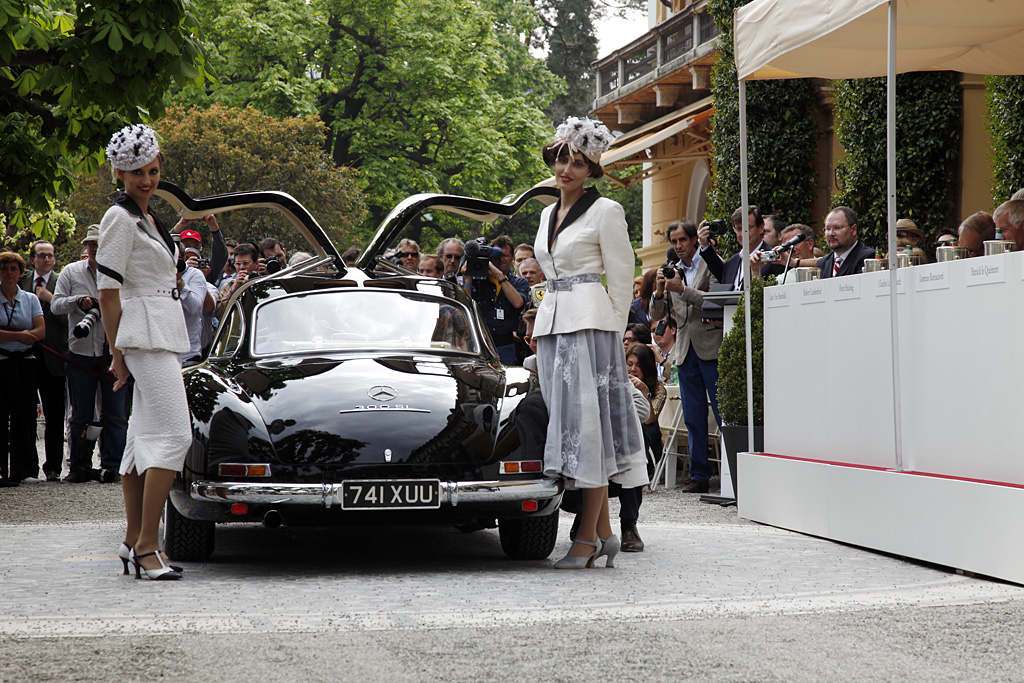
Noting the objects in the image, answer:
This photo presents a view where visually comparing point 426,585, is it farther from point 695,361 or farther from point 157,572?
point 695,361

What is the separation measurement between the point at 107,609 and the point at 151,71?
5089 millimetres

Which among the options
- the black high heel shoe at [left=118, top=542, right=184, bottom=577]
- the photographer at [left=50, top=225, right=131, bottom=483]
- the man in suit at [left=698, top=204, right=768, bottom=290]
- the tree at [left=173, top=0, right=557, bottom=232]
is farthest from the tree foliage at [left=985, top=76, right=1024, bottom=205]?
the tree at [left=173, top=0, right=557, bottom=232]

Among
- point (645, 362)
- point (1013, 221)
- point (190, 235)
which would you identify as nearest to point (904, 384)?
point (1013, 221)

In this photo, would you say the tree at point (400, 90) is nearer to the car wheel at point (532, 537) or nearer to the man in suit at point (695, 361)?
the man in suit at point (695, 361)

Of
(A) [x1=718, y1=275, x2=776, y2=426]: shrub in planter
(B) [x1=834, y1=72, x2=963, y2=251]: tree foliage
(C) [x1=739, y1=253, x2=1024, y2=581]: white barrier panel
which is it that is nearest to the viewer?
(C) [x1=739, y1=253, x2=1024, y2=581]: white barrier panel

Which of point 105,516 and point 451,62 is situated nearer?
point 105,516

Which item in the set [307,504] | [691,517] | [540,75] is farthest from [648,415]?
[540,75]

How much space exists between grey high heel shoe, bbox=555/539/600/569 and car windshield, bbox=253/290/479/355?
1577mm

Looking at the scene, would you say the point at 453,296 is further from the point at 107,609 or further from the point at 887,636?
the point at 887,636

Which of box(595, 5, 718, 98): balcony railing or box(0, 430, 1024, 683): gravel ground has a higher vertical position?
box(595, 5, 718, 98): balcony railing

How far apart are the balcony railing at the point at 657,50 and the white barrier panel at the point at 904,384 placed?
15.3m

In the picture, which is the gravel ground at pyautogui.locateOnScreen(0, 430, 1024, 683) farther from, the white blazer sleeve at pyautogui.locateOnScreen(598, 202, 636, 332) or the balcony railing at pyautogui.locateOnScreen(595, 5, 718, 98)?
the balcony railing at pyautogui.locateOnScreen(595, 5, 718, 98)

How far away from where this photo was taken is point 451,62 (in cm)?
3994

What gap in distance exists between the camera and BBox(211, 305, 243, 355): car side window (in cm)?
747
